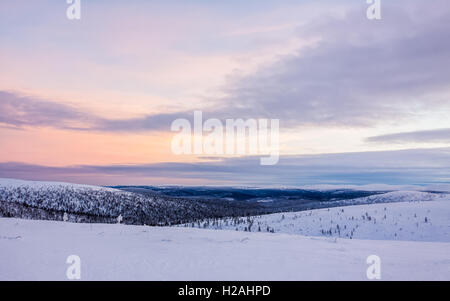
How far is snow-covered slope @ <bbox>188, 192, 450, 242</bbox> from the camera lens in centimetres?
1420

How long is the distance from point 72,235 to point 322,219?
489 inches

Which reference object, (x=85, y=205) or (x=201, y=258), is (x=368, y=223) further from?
(x=85, y=205)

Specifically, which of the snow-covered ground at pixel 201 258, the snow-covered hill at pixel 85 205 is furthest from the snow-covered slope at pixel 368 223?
the snow-covered hill at pixel 85 205

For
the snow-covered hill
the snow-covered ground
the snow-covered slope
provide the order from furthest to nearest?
the snow-covered hill < the snow-covered slope < the snow-covered ground

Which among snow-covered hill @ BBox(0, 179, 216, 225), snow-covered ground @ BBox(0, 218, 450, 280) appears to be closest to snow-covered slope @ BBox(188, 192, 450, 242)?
snow-covered ground @ BBox(0, 218, 450, 280)

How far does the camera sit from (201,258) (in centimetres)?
644

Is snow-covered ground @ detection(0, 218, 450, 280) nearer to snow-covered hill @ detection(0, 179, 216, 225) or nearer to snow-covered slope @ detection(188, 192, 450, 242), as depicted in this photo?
snow-covered slope @ detection(188, 192, 450, 242)

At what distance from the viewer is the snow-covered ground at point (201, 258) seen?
5332mm

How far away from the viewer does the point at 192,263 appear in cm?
604

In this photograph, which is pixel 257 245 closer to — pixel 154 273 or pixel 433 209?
pixel 154 273

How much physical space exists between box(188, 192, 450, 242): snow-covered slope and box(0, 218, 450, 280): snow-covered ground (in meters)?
6.62

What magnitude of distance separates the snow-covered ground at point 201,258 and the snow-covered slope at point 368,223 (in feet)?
21.7

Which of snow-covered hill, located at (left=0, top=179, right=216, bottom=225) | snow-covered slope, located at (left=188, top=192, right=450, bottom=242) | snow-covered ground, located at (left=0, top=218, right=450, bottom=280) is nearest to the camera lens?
snow-covered ground, located at (left=0, top=218, right=450, bottom=280)
